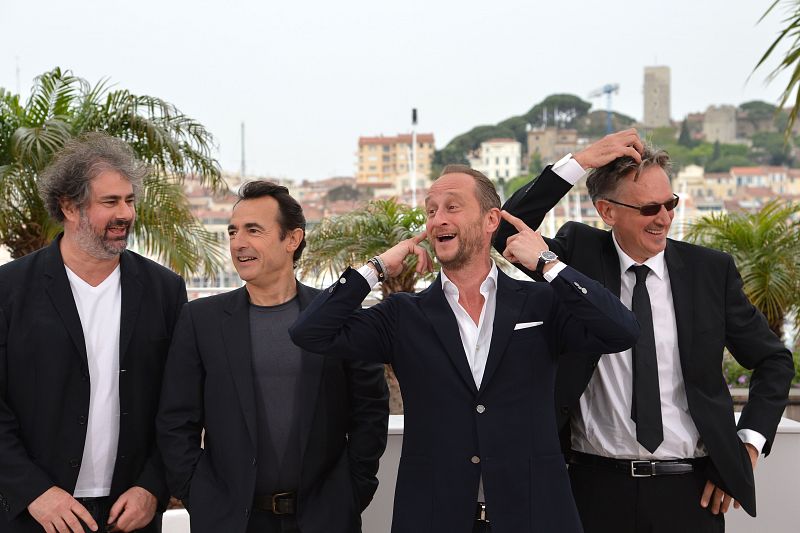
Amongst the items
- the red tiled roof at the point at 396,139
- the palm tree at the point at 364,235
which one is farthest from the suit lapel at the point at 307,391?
the red tiled roof at the point at 396,139

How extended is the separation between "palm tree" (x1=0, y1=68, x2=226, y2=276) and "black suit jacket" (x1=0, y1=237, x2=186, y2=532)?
4259 mm

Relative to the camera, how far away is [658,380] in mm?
2637

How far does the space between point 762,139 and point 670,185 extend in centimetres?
8474

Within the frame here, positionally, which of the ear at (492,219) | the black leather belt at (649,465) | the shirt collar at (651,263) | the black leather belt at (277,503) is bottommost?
the black leather belt at (277,503)

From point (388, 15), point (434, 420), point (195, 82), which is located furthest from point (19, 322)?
point (388, 15)

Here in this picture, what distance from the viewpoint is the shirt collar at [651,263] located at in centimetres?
276

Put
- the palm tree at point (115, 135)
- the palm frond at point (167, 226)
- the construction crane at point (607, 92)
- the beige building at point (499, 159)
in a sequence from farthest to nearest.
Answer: the construction crane at point (607, 92)
the beige building at point (499, 159)
the palm frond at point (167, 226)
the palm tree at point (115, 135)

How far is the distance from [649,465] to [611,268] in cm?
57

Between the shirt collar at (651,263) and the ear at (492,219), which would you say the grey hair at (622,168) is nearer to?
the shirt collar at (651,263)

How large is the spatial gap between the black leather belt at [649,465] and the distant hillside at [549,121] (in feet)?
259

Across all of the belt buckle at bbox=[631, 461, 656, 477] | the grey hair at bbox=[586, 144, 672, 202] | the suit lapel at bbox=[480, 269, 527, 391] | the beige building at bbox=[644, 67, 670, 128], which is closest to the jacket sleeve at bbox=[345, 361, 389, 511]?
the suit lapel at bbox=[480, 269, 527, 391]

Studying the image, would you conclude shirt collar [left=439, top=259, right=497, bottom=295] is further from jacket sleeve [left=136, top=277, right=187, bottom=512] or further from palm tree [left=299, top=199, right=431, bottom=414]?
palm tree [left=299, top=199, right=431, bottom=414]

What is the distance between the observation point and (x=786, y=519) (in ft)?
11.3

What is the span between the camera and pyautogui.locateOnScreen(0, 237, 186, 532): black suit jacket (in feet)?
8.70
